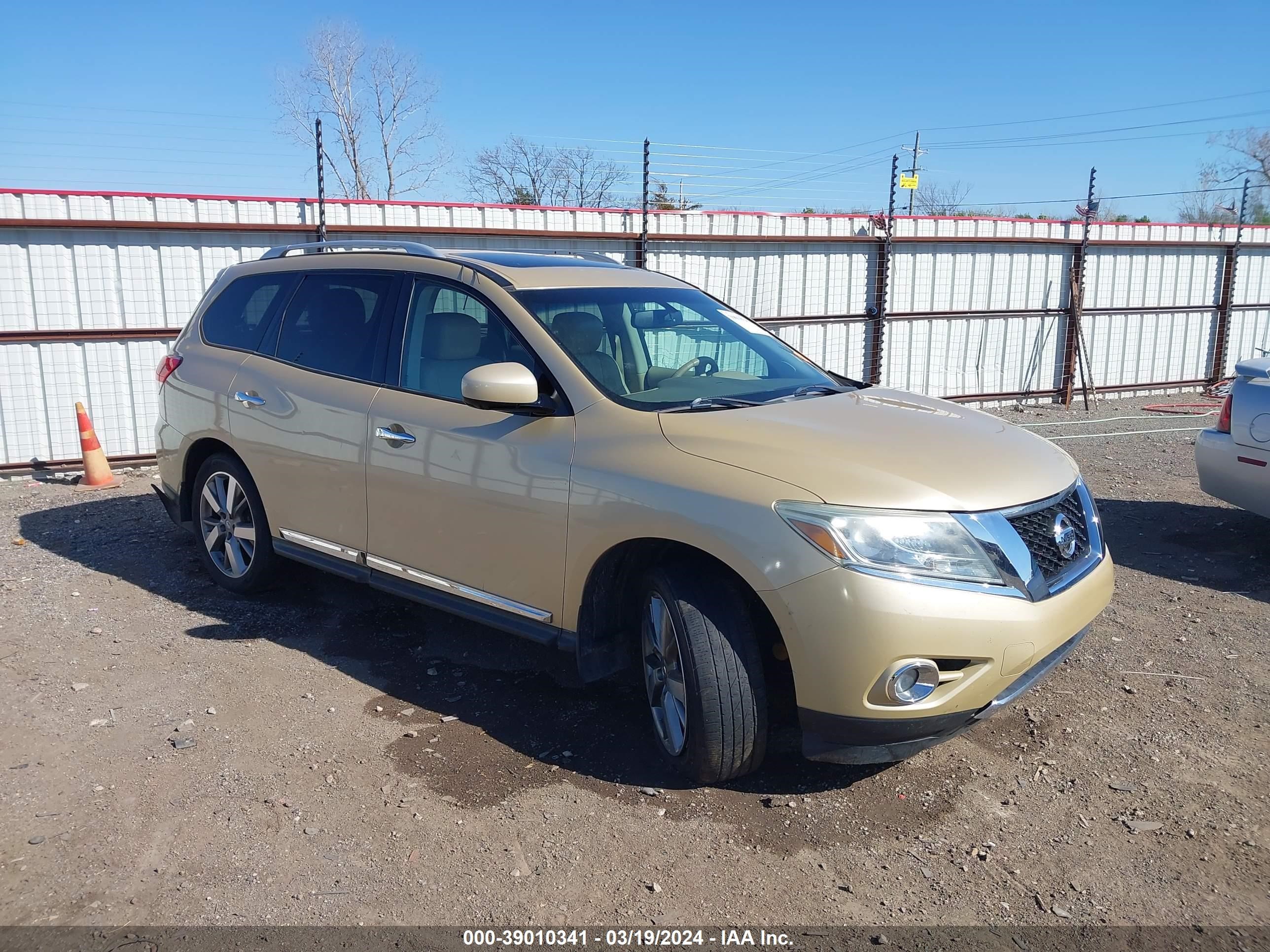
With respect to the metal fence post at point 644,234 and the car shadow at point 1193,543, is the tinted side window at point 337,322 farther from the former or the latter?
the metal fence post at point 644,234

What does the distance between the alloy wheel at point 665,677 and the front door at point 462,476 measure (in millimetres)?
389

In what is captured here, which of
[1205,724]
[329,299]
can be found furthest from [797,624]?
[329,299]

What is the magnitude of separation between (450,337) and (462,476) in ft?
2.35

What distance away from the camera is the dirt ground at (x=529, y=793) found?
2.97m

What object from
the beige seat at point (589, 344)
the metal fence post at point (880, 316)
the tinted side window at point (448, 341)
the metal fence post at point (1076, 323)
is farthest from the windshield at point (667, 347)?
the metal fence post at point (1076, 323)

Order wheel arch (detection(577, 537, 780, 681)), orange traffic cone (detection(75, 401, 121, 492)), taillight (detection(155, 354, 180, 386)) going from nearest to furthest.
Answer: wheel arch (detection(577, 537, 780, 681)) → taillight (detection(155, 354, 180, 386)) → orange traffic cone (detection(75, 401, 121, 492))

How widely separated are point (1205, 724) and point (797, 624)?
2147 mm

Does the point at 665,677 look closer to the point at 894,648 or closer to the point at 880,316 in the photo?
the point at 894,648

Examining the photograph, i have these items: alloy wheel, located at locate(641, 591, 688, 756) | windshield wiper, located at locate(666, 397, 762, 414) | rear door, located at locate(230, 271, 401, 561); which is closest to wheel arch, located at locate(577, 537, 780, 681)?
alloy wheel, located at locate(641, 591, 688, 756)

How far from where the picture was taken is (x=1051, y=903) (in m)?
2.95

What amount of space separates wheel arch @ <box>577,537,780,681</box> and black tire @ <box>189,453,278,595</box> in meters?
2.32

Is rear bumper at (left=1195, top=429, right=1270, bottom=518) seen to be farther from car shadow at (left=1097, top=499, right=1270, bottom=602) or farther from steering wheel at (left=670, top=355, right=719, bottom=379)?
steering wheel at (left=670, top=355, right=719, bottom=379)

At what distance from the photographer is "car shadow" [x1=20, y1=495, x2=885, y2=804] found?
371 cm

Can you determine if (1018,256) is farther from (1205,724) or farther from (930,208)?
(1205,724)
